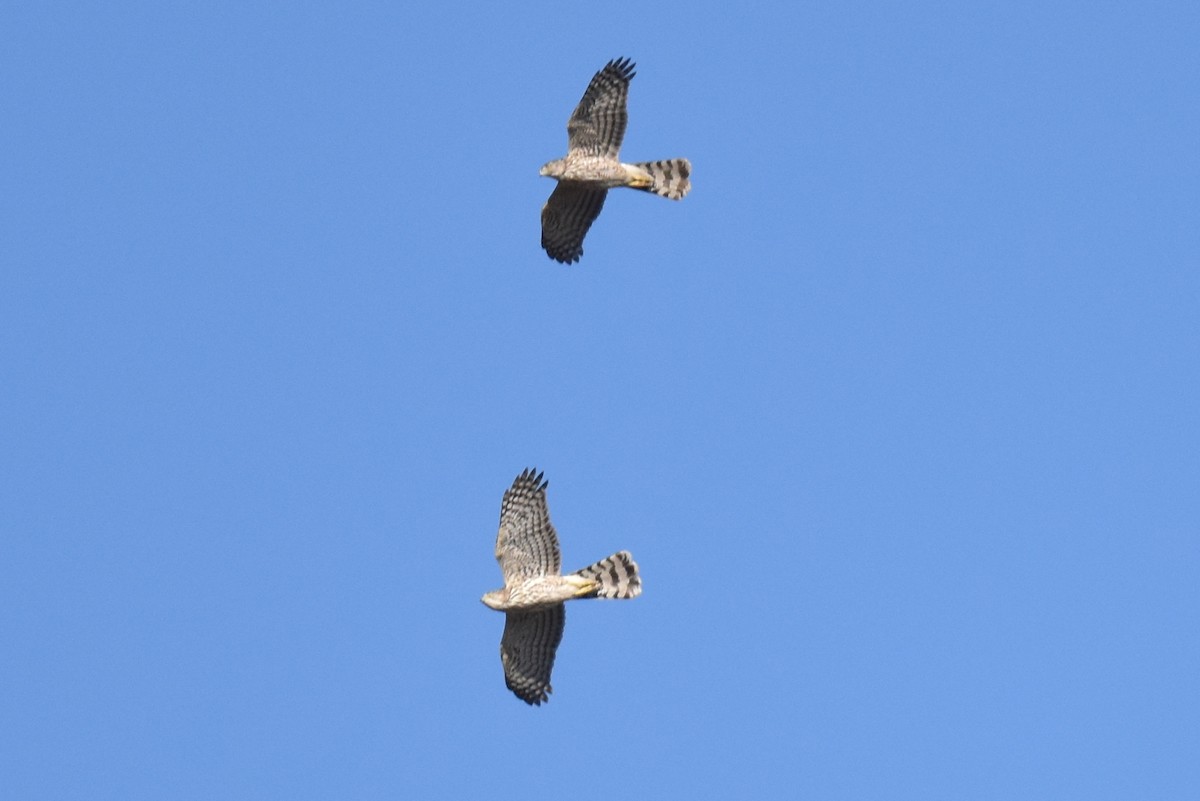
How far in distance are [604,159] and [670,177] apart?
0.88 metres

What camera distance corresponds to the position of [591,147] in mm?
27188

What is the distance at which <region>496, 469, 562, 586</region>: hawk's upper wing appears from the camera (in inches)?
1016

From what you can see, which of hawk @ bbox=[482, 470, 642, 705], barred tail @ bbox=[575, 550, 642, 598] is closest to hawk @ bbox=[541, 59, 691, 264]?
hawk @ bbox=[482, 470, 642, 705]

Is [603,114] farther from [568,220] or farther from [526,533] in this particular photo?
[526,533]

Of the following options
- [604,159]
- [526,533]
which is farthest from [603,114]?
[526,533]

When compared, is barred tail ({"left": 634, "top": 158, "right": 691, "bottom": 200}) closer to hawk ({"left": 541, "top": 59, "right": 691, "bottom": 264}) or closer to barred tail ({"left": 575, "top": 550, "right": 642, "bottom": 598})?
hawk ({"left": 541, "top": 59, "right": 691, "bottom": 264})

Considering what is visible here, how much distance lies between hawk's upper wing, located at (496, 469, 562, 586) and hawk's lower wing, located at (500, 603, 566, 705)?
63cm

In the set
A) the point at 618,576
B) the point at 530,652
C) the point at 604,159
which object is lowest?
the point at 530,652

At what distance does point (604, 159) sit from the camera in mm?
27141

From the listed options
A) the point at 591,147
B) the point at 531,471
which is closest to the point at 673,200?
the point at 591,147

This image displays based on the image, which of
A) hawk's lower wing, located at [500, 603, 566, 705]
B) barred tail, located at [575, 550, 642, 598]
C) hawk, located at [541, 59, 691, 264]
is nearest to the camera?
barred tail, located at [575, 550, 642, 598]

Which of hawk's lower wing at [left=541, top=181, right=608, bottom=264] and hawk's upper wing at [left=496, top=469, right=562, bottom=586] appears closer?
hawk's upper wing at [left=496, top=469, right=562, bottom=586]

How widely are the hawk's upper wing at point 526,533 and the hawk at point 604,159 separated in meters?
3.74

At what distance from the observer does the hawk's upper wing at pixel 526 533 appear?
2580 centimetres
